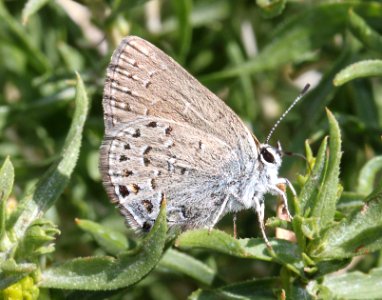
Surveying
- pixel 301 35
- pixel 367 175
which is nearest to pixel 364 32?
pixel 301 35

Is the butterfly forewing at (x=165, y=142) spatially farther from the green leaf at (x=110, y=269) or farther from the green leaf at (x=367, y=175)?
the green leaf at (x=367, y=175)

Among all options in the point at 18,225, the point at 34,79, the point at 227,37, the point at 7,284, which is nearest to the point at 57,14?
the point at 34,79

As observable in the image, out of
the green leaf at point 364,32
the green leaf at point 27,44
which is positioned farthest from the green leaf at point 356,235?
the green leaf at point 27,44

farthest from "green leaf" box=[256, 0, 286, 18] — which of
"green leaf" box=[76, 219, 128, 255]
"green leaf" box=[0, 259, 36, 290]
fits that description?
"green leaf" box=[0, 259, 36, 290]

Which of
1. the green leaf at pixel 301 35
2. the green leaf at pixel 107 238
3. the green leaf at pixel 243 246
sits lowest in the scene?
the green leaf at pixel 107 238

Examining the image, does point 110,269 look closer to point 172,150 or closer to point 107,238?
point 107,238

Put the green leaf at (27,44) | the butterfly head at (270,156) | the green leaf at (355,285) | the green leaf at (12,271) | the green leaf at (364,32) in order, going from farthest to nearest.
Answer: the green leaf at (27,44), the green leaf at (364,32), the butterfly head at (270,156), the green leaf at (355,285), the green leaf at (12,271)

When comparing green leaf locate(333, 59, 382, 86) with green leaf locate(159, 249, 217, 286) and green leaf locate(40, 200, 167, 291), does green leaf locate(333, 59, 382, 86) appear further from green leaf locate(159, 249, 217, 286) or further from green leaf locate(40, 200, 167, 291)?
green leaf locate(40, 200, 167, 291)
